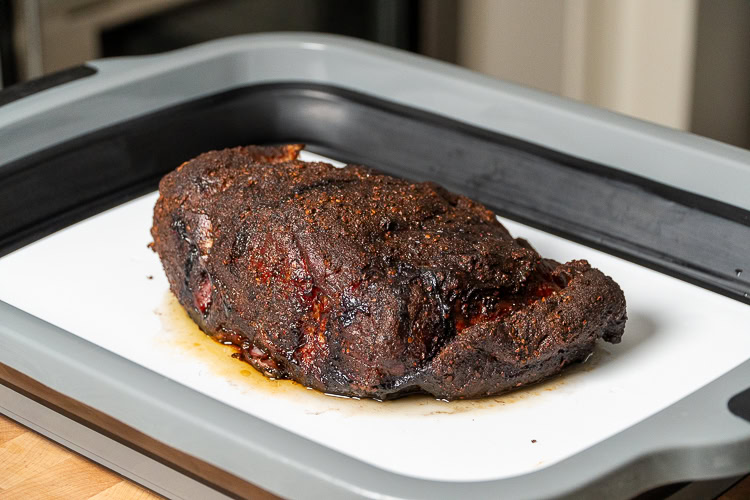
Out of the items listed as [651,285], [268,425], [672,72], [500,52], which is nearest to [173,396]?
[268,425]

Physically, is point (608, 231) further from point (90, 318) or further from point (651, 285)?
point (90, 318)

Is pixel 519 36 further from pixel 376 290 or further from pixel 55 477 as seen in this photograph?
pixel 55 477

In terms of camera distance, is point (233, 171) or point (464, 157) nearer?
point (233, 171)

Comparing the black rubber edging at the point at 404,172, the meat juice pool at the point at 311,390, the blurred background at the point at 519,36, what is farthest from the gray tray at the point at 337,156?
the blurred background at the point at 519,36

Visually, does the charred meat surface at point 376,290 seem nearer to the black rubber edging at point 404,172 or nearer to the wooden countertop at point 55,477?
the wooden countertop at point 55,477

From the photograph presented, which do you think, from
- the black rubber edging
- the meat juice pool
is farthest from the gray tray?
the meat juice pool

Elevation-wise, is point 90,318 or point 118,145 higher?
point 118,145

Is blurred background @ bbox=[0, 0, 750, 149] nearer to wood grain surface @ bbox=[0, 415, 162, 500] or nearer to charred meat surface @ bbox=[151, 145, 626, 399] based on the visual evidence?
charred meat surface @ bbox=[151, 145, 626, 399]
